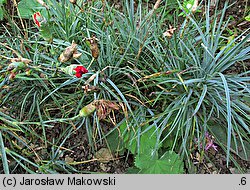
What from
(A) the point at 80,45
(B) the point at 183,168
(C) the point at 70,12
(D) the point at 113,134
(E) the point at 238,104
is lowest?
(B) the point at 183,168

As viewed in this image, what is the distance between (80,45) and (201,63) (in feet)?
1.99

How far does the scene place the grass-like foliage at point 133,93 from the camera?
4.93 feet

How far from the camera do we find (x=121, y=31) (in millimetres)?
1656

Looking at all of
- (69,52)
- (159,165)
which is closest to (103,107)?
(69,52)

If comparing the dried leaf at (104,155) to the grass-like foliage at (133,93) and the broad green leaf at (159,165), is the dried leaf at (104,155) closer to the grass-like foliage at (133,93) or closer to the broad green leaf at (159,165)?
the grass-like foliage at (133,93)

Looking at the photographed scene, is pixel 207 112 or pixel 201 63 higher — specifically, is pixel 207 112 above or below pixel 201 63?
below

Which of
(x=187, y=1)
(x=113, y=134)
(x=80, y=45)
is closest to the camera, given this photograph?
(x=113, y=134)

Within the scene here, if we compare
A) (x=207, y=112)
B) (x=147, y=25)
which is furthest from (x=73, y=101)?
(x=207, y=112)

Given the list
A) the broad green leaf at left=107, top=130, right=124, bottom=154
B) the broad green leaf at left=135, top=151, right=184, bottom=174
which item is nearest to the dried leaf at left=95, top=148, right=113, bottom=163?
the broad green leaf at left=107, top=130, right=124, bottom=154

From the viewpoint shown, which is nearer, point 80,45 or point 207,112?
point 207,112

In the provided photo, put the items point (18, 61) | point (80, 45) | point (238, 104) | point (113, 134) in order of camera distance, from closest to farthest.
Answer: point (18, 61) → point (238, 104) → point (113, 134) → point (80, 45)

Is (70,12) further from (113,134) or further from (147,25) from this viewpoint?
A: (113,134)

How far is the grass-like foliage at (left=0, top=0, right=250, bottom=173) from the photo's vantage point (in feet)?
4.93

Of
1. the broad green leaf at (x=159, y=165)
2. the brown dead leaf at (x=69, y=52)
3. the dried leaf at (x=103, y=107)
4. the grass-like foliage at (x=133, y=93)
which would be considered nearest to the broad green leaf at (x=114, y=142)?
the grass-like foliage at (x=133, y=93)
